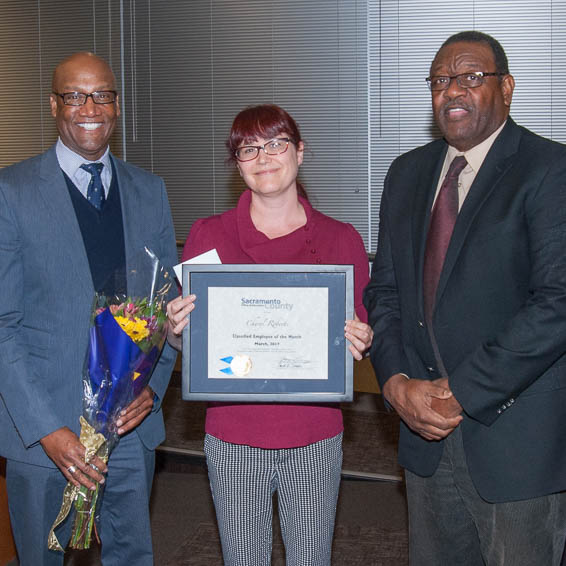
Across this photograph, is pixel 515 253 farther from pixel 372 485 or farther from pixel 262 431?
pixel 372 485

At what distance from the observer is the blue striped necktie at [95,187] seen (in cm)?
238

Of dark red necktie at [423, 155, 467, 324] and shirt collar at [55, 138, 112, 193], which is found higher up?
shirt collar at [55, 138, 112, 193]

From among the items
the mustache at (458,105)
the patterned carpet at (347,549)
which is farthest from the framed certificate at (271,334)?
the patterned carpet at (347,549)

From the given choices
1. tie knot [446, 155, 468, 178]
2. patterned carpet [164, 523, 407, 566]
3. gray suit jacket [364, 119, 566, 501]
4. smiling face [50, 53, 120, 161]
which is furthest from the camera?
patterned carpet [164, 523, 407, 566]

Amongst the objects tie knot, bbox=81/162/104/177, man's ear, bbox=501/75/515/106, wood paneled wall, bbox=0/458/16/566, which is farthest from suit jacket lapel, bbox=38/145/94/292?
wood paneled wall, bbox=0/458/16/566

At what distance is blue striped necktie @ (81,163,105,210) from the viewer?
2381 mm

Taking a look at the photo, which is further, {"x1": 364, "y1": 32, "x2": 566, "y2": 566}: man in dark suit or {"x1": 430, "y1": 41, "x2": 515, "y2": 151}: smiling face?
{"x1": 430, "y1": 41, "x2": 515, "y2": 151}: smiling face

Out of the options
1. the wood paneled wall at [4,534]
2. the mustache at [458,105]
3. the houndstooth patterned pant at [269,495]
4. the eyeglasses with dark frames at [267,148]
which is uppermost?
the mustache at [458,105]

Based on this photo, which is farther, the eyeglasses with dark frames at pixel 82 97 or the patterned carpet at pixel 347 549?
the patterned carpet at pixel 347 549

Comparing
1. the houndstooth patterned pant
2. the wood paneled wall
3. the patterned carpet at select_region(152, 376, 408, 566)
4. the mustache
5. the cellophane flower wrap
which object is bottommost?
the patterned carpet at select_region(152, 376, 408, 566)

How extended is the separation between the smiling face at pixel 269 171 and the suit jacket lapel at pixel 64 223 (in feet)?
1.78

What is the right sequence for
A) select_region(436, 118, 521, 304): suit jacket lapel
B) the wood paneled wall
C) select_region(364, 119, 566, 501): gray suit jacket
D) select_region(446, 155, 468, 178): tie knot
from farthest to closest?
the wood paneled wall → select_region(446, 155, 468, 178): tie knot → select_region(436, 118, 521, 304): suit jacket lapel → select_region(364, 119, 566, 501): gray suit jacket

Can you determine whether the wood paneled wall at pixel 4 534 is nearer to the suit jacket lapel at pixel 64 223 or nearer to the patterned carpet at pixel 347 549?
the patterned carpet at pixel 347 549

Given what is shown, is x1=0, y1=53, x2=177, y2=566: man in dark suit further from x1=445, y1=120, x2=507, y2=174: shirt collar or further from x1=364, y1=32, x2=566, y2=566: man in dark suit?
x1=445, y1=120, x2=507, y2=174: shirt collar
